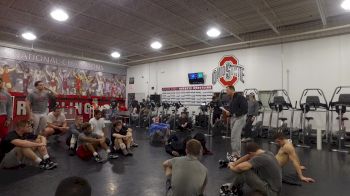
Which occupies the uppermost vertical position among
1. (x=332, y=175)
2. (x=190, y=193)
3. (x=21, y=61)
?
(x=21, y=61)

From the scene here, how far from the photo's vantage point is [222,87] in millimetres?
11281

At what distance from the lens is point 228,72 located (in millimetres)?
11078

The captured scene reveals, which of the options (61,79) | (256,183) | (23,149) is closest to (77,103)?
(61,79)

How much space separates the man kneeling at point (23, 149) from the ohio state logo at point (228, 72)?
860 centimetres

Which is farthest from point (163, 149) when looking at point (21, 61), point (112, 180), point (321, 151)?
point (21, 61)

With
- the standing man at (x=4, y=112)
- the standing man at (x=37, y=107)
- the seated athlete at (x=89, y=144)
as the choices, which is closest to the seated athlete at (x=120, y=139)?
the seated athlete at (x=89, y=144)

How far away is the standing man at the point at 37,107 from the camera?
5.17 m

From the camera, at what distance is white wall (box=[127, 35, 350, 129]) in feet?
27.2

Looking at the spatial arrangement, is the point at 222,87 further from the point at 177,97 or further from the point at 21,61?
the point at 21,61

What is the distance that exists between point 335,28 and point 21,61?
13.5 metres

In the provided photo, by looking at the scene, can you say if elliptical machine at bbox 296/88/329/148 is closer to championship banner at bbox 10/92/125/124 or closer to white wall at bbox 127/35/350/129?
white wall at bbox 127/35/350/129

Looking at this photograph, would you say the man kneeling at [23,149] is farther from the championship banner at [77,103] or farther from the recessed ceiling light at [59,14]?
the championship banner at [77,103]

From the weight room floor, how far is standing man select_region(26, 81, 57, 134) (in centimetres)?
77

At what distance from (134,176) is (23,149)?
2.02m
